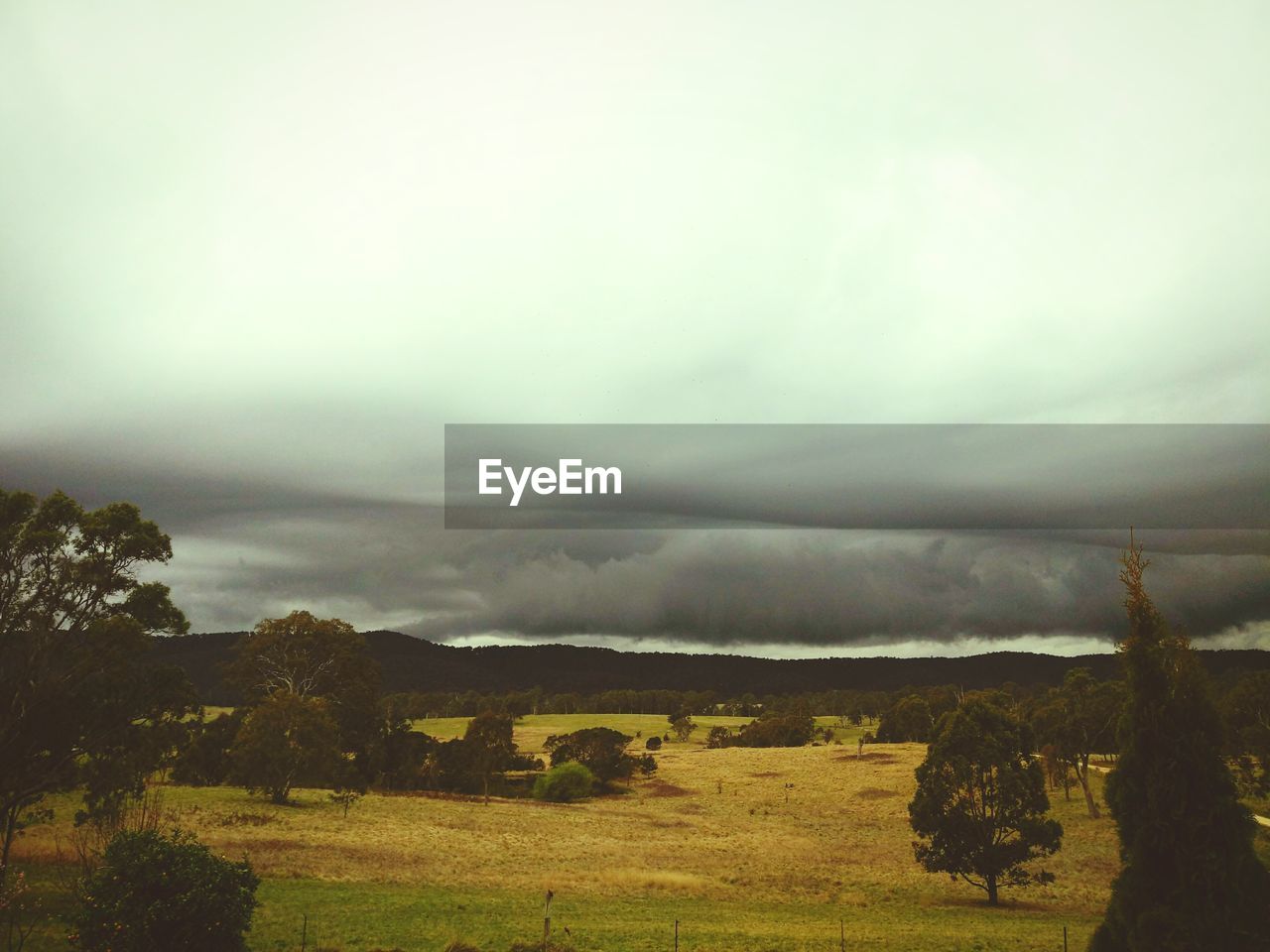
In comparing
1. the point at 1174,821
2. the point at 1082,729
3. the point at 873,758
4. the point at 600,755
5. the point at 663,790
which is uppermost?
the point at 1174,821

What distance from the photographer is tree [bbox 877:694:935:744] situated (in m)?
124

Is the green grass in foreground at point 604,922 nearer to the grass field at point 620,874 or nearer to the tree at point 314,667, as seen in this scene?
the grass field at point 620,874

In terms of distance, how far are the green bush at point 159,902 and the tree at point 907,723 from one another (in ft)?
396

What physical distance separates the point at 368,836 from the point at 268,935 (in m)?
24.8

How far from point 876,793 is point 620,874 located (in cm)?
4510

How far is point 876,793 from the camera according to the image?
252ft

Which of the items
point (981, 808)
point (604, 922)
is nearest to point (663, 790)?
point (981, 808)

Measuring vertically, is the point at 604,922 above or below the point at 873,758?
above

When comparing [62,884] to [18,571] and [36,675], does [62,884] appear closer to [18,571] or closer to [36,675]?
[36,675]

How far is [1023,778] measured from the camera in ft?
117

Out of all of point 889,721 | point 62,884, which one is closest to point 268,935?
point 62,884

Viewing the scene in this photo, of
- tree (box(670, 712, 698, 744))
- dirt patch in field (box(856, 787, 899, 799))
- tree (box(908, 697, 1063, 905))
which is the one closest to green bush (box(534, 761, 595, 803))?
dirt patch in field (box(856, 787, 899, 799))

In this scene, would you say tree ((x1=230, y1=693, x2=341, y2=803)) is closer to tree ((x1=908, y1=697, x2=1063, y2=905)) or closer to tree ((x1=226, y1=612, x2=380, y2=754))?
tree ((x1=226, y1=612, x2=380, y2=754))

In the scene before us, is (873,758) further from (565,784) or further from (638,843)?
(638,843)
